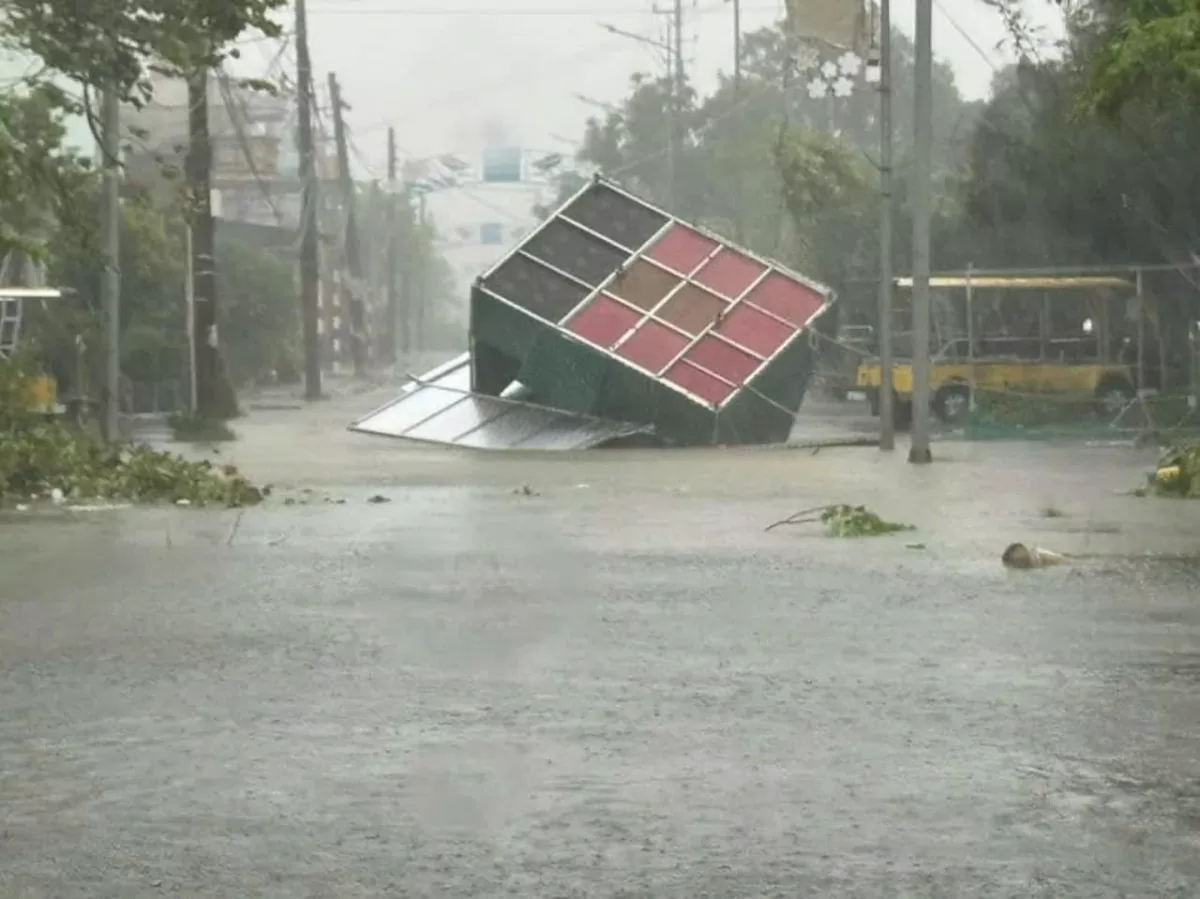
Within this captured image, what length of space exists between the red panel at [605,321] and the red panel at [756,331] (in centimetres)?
122

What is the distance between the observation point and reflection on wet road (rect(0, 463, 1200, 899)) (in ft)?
22.0

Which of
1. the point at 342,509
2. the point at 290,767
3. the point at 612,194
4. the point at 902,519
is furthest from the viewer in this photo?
the point at 612,194

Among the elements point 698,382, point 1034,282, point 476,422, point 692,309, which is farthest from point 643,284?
point 1034,282

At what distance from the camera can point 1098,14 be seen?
40188 mm

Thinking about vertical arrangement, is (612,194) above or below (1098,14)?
below

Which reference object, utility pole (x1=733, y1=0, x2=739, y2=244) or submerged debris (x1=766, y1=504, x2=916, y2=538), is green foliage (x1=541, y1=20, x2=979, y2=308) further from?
submerged debris (x1=766, y1=504, x2=916, y2=538)

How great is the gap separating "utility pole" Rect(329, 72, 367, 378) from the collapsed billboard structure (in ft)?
159

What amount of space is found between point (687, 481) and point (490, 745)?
664 inches

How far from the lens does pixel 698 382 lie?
111ft

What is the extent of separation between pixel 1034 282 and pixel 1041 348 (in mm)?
1140

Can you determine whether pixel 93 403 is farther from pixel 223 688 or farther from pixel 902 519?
pixel 223 688

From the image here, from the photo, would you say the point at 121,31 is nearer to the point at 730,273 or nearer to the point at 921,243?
the point at 921,243

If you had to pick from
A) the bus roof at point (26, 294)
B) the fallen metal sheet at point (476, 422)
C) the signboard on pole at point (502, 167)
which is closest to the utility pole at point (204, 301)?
the fallen metal sheet at point (476, 422)

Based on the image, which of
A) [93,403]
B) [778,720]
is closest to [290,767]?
Result: [778,720]
